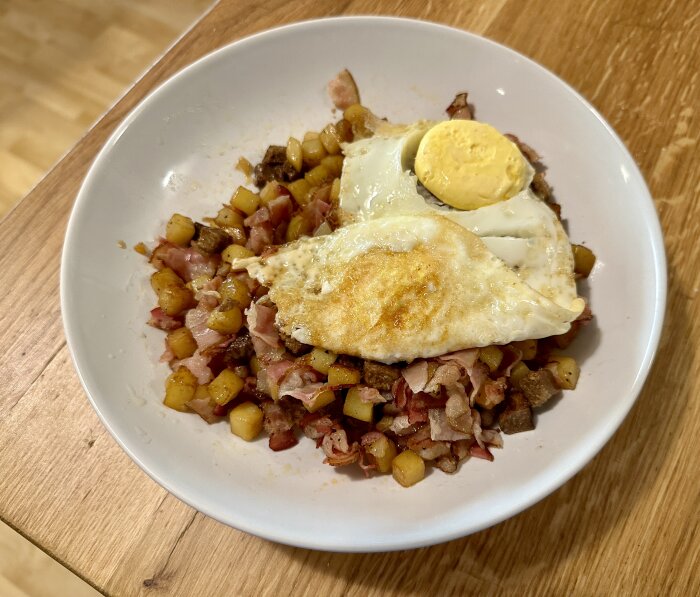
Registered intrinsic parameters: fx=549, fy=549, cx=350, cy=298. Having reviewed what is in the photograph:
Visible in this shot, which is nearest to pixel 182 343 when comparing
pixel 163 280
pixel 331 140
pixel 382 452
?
pixel 163 280

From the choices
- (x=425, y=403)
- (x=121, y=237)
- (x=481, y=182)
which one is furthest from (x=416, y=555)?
(x=121, y=237)

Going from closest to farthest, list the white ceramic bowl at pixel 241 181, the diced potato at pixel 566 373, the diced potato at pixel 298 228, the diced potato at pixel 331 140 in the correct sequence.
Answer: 1. the white ceramic bowl at pixel 241 181
2. the diced potato at pixel 566 373
3. the diced potato at pixel 298 228
4. the diced potato at pixel 331 140

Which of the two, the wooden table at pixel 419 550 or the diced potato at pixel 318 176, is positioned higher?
the diced potato at pixel 318 176

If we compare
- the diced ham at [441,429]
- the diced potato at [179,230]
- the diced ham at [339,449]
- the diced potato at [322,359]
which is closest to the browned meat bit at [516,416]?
the diced ham at [441,429]

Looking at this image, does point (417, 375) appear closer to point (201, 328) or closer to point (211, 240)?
point (201, 328)

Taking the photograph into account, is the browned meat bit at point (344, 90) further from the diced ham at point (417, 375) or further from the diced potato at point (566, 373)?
the diced potato at point (566, 373)

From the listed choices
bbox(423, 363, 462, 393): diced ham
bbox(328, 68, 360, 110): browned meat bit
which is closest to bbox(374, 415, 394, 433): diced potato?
bbox(423, 363, 462, 393): diced ham
